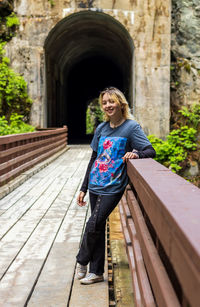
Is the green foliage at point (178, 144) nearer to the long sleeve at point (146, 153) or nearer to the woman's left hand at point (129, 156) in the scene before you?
the long sleeve at point (146, 153)

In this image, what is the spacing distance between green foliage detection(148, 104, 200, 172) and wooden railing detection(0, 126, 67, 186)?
4.29m

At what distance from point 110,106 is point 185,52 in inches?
647

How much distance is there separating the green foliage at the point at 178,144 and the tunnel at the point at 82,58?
8.06ft

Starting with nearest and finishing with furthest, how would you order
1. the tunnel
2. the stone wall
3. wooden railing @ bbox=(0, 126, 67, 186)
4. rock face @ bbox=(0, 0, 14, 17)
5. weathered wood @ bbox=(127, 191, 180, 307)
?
weathered wood @ bbox=(127, 191, 180, 307) < wooden railing @ bbox=(0, 126, 67, 186) < rock face @ bbox=(0, 0, 14, 17) < the stone wall < the tunnel

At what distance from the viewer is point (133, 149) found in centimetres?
313

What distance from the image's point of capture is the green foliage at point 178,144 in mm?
14766

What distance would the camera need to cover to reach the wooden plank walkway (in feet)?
9.39

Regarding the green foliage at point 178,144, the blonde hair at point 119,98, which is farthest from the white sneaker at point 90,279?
the green foliage at point 178,144

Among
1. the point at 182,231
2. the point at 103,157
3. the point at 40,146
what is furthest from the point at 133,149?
the point at 40,146

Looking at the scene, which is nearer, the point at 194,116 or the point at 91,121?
the point at 194,116

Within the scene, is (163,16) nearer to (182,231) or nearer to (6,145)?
(6,145)

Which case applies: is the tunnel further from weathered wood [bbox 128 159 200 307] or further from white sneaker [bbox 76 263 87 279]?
weathered wood [bbox 128 159 200 307]

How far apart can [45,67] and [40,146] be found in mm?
5708

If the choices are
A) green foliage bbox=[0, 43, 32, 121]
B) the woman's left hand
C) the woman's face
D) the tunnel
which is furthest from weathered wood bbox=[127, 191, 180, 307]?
the tunnel
